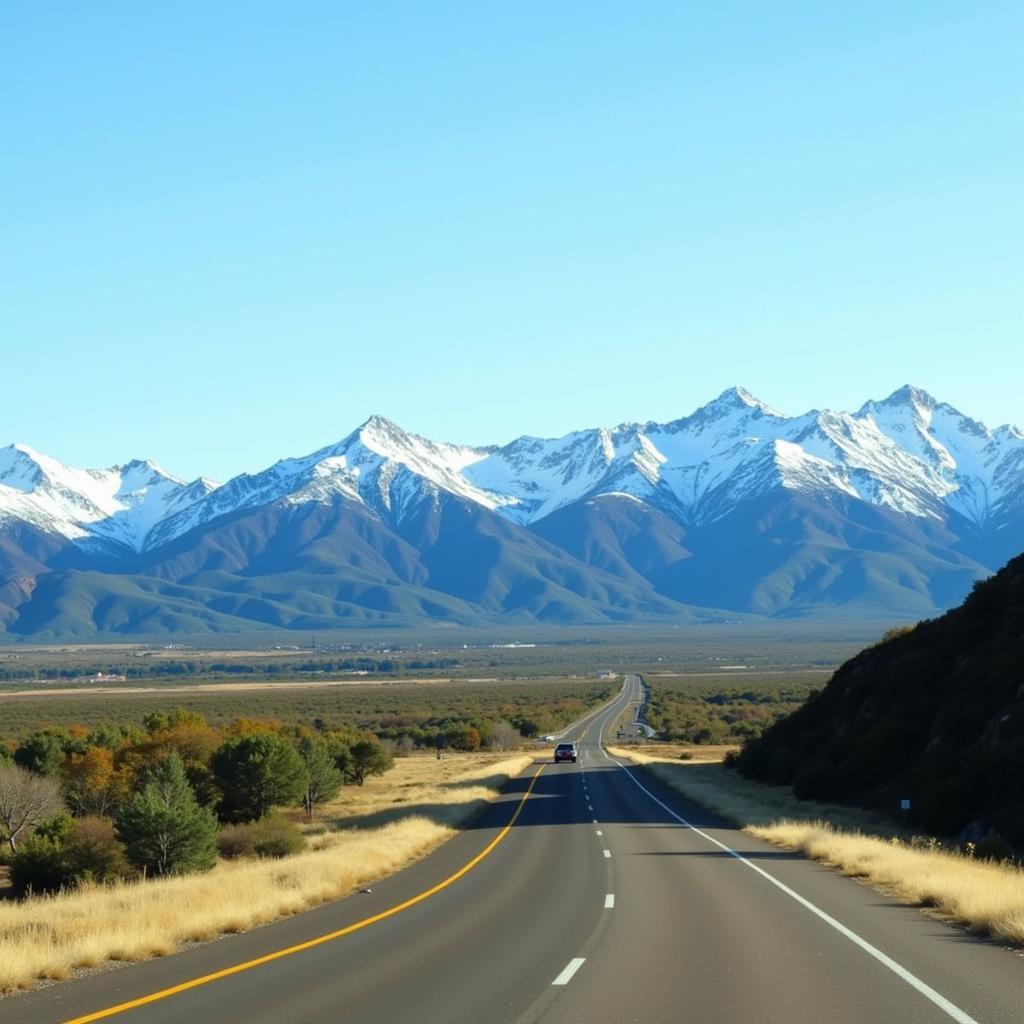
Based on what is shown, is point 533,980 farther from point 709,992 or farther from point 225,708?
point 225,708

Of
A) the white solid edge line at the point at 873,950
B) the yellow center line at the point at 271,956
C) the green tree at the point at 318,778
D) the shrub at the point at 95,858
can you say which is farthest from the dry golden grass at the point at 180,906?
the green tree at the point at 318,778

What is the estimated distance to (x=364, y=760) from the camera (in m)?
71.7

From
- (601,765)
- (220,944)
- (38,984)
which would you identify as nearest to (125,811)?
(220,944)

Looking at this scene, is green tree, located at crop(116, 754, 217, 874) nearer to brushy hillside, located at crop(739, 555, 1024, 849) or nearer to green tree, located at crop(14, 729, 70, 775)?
brushy hillside, located at crop(739, 555, 1024, 849)

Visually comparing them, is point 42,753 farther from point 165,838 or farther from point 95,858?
point 165,838

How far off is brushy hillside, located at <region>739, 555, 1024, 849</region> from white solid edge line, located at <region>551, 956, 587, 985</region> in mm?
20049

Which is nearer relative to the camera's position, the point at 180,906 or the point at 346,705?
the point at 180,906

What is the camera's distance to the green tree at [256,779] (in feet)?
172

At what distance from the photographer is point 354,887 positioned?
24297mm

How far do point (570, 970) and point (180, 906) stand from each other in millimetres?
7244

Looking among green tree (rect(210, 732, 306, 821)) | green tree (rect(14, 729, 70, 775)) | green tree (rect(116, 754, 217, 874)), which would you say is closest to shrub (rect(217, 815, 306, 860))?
green tree (rect(116, 754, 217, 874))

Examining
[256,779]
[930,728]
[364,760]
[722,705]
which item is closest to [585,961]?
[930,728]

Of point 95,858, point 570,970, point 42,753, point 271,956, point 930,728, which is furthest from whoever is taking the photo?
point 42,753

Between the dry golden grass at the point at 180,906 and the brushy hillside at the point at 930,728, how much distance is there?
13882mm
